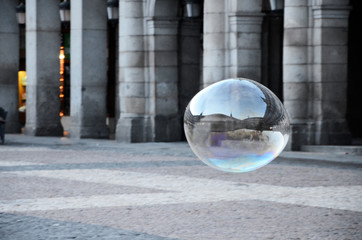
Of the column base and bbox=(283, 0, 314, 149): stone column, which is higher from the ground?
bbox=(283, 0, 314, 149): stone column

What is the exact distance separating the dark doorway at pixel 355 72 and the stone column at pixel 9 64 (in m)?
11.7

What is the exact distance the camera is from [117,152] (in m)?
21.5

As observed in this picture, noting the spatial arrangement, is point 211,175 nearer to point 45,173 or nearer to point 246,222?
point 45,173

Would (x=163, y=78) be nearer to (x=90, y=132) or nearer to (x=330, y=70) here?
(x=90, y=132)

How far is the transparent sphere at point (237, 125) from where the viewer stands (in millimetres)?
9055

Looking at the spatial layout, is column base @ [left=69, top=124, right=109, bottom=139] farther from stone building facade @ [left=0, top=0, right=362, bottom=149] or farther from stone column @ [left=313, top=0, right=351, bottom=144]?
stone column @ [left=313, top=0, right=351, bottom=144]

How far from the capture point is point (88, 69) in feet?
89.7

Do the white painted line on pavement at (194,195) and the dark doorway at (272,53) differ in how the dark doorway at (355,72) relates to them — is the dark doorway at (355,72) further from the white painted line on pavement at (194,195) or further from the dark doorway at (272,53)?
the white painted line on pavement at (194,195)

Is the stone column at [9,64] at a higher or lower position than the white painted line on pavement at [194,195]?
higher

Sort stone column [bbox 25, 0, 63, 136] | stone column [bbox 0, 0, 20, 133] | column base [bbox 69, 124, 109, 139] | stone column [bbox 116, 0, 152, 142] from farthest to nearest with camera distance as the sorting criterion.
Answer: stone column [bbox 0, 0, 20, 133] < stone column [bbox 25, 0, 63, 136] < column base [bbox 69, 124, 109, 139] < stone column [bbox 116, 0, 152, 142]

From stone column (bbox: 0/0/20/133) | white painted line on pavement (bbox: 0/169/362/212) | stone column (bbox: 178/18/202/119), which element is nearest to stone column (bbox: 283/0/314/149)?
stone column (bbox: 178/18/202/119)

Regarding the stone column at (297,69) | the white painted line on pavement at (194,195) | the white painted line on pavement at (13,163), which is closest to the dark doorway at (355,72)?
Result: the stone column at (297,69)

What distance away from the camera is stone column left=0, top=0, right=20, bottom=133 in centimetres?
3128

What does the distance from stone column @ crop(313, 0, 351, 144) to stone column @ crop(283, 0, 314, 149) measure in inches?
7.9
